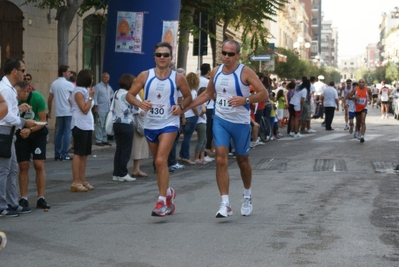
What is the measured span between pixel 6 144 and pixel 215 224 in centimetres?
239

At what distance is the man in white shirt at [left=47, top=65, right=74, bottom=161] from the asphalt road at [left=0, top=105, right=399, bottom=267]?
2.36 meters

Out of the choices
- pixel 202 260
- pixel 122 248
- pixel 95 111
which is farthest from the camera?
pixel 95 111

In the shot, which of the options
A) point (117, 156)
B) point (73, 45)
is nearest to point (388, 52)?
point (73, 45)

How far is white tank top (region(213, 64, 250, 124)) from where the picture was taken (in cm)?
898

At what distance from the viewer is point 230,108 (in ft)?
29.5

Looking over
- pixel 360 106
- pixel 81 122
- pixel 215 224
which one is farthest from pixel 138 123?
pixel 360 106

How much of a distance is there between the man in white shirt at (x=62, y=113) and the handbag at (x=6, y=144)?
7.71 meters

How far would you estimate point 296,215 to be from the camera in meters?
9.15

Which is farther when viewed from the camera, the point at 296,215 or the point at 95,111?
the point at 95,111

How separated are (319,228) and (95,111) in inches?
453

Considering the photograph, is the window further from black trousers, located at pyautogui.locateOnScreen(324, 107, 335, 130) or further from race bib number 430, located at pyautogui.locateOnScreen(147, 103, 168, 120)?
race bib number 430, located at pyautogui.locateOnScreen(147, 103, 168, 120)

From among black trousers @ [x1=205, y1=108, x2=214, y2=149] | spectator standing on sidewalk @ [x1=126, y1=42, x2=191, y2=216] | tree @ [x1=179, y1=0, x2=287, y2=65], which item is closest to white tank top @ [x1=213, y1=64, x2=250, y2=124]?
spectator standing on sidewalk @ [x1=126, y1=42, x2=191, y2=216]

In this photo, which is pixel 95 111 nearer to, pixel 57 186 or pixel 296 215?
pixel 57 186

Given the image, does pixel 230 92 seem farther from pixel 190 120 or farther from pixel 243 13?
pixel 243 13
